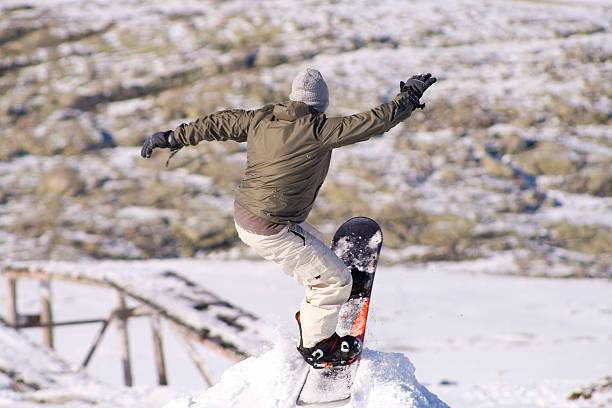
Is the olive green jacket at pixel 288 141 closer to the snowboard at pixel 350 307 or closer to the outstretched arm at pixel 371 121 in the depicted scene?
the outstretched arm at pixel 371 121

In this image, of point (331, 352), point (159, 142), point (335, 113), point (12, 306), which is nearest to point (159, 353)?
point (12, 306)

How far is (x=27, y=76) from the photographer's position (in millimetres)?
22391

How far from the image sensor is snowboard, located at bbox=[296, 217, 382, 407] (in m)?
3.94

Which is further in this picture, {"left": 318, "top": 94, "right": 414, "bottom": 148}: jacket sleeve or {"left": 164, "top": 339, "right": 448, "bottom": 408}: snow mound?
{"left": 164, "top": 339, "right": 448, "bottom": 408}: snow mound

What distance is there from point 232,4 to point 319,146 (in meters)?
24.8

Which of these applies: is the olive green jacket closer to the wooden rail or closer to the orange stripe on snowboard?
the orange stripe on snowboard

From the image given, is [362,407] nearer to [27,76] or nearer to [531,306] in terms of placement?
[531,306]

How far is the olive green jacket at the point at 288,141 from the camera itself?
324 centimetres

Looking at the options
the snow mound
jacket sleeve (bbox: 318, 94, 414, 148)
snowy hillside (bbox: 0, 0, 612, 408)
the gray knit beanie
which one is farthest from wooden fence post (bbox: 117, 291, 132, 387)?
jacket sleeve (bbox: 318, 94, 414, 148)

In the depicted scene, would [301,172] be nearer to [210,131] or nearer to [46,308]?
[210,131]

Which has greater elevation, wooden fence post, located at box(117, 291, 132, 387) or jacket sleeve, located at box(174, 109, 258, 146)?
jacket sleeve, located at box(174, 109, 258, 146)

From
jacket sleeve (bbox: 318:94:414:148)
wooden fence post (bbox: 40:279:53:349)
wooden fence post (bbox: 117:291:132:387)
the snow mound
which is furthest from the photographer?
wooden fence post (bbox: 40:279:53:349)

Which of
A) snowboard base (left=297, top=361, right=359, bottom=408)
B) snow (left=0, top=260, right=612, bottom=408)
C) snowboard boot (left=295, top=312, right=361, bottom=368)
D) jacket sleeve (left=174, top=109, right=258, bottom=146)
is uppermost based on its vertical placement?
jacket sleeve (left=174, top=109, right=258, bottom=146)

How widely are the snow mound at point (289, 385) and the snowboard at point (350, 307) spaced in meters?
0.07
